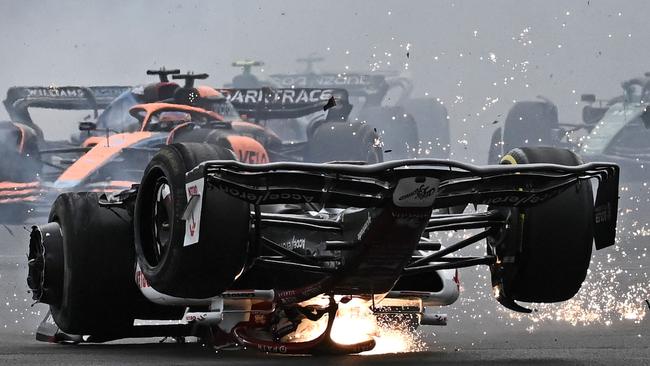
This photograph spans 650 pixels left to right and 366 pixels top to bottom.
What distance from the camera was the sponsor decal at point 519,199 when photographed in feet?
20.8

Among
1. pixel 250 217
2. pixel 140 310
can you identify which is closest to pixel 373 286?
pixel 250 217

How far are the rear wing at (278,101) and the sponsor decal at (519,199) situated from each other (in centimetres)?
1768

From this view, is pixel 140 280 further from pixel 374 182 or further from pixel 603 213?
pixel 603 213

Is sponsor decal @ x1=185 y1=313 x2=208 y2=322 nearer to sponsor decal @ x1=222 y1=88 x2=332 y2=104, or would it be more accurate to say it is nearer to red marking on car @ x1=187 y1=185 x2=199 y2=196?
red marking on car @ x1=187 y1=185 x2=199 y2=196

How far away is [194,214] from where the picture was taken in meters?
5.97

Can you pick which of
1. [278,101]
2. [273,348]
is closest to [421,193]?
[273,348]

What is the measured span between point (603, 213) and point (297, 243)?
4.98ft

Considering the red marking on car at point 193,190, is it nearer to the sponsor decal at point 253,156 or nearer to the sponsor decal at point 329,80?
the sponsor decal at point 253,156

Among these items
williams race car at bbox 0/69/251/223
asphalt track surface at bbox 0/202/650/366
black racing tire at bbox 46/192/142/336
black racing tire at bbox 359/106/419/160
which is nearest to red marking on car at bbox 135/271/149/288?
black racing tire at bbox 46/192/142/336

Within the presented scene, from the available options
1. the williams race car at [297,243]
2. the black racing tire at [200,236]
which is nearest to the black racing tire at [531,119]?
the williams race car at [297,243]

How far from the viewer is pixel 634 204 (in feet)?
92.9

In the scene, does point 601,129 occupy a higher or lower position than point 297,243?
lower

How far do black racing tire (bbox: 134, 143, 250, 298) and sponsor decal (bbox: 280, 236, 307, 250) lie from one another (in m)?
0.72

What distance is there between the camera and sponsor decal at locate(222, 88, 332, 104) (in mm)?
24219
